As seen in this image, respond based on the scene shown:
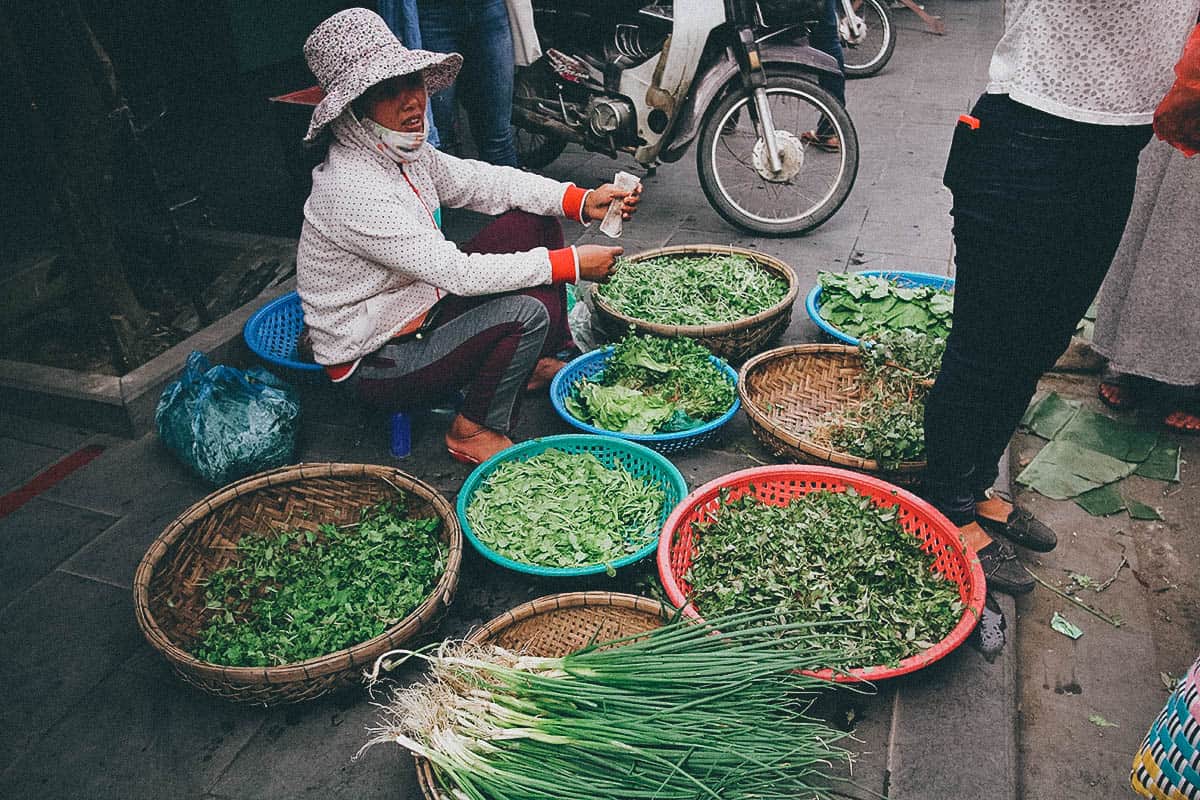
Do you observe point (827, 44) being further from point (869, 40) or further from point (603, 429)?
point (603, 429)

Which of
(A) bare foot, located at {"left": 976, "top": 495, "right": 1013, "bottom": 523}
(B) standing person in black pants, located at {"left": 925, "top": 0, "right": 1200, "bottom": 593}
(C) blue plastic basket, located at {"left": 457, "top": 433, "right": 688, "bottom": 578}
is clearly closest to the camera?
(B) standing person in black pants, located at {"left": 925, "top": 0, "right": 1200, "bottom": 593}

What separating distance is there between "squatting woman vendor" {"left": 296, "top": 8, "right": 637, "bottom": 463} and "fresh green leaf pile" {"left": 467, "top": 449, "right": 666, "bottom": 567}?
290mm

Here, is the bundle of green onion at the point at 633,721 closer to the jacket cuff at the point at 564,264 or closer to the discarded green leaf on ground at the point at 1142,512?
the jacket cuff at the point at 564,264

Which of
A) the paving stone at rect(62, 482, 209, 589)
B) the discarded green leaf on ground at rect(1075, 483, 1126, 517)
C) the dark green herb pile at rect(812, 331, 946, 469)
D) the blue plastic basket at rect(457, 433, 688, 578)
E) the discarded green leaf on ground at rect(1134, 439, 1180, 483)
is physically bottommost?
the discarded green leaf on ground at rect(1075, 483, 1126, 517)

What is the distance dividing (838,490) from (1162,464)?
1.34 meters

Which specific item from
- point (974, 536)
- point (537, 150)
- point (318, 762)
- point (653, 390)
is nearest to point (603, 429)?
point (653, 390)

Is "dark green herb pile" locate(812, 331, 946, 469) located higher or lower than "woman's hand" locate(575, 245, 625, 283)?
lower

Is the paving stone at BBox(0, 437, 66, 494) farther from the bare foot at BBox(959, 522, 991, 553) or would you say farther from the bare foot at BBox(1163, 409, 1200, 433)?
the bare foot at BBox(1163, 409, 1200, 433)

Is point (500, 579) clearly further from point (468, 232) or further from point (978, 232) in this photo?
point (468, 232)

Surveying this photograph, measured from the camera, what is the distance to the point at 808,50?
4188mm

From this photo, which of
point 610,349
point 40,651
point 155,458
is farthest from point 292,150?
point 40,651

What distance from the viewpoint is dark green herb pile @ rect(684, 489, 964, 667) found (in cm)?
198

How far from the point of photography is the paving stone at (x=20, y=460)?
9.46 ft

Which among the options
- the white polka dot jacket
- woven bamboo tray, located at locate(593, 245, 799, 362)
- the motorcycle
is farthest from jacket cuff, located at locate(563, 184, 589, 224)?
the motorcycle
